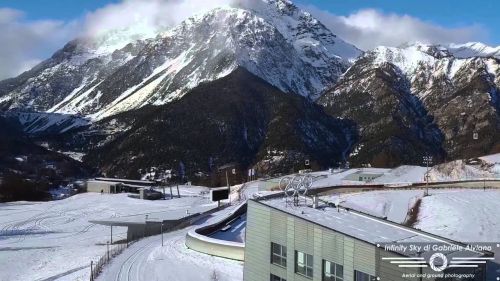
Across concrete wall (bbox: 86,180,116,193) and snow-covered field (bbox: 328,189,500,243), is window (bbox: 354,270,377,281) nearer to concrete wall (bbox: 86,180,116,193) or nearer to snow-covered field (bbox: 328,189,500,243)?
snow-covered field (bbox: 328,189,500,243)

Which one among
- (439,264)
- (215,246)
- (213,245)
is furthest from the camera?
(213,245)

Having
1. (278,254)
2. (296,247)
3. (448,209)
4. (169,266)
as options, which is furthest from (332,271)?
(448,209)

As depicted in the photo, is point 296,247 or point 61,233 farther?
point 61,233

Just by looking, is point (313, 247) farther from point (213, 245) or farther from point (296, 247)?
point (213, 245)

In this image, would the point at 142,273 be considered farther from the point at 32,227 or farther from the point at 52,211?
the point at 52,211

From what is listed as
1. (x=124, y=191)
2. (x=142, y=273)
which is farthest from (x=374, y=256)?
(x=124, y=191)

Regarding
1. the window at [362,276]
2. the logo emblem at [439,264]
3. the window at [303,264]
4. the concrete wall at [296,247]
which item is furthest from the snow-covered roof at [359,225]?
the window at [303,264]
